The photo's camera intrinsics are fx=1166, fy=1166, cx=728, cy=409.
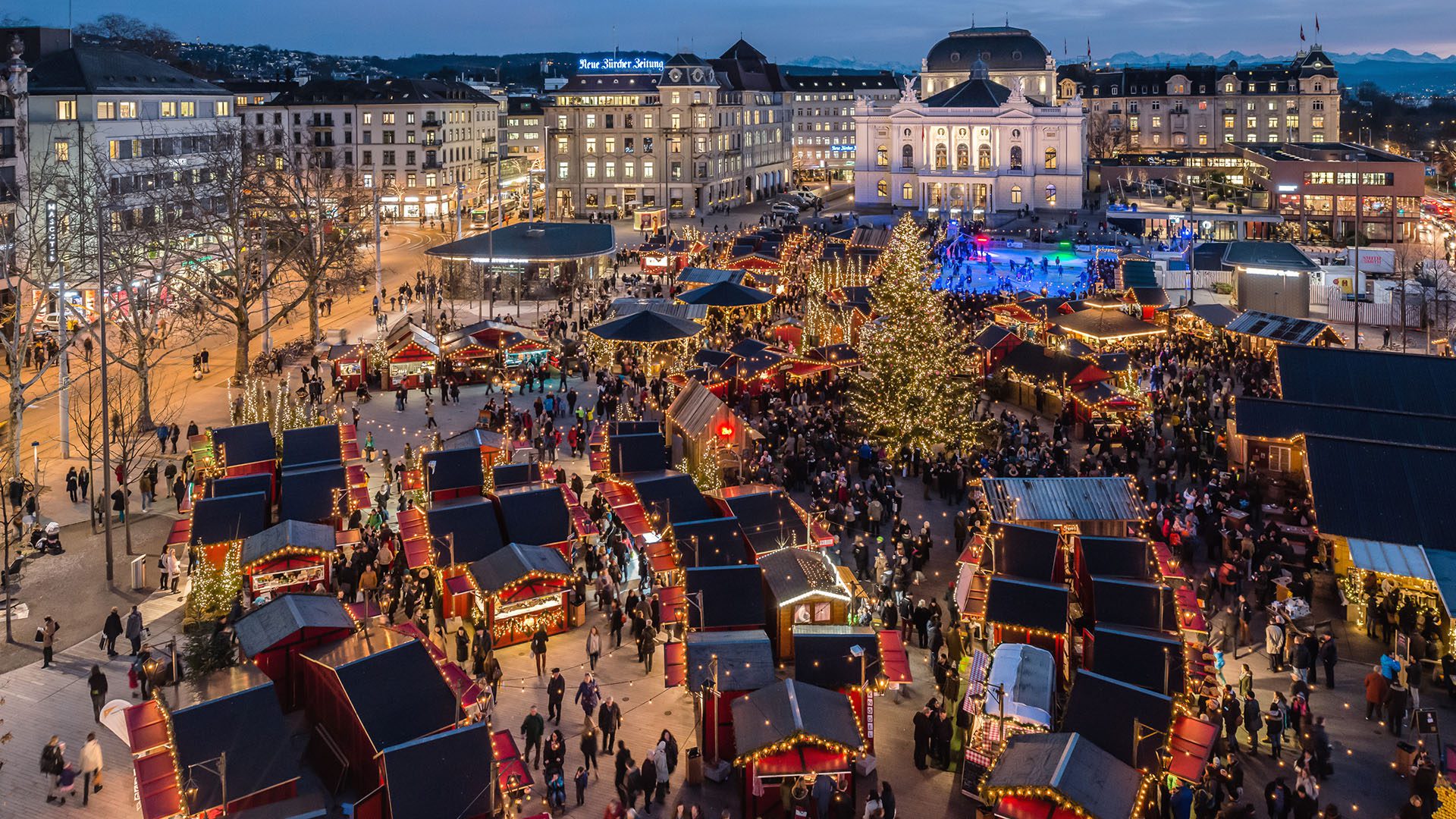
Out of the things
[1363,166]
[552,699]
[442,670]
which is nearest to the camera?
[442,670]

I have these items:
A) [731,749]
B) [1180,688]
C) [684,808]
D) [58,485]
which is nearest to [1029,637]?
[1180,688]

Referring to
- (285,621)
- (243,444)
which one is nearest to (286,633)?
(285,621)

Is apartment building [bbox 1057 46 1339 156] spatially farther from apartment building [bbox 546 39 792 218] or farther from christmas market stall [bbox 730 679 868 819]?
christmas market stall [bbox 730 679 868 819]

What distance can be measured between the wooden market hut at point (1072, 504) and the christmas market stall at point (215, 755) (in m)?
Answer: 12.7

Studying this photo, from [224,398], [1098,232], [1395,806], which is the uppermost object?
[1098,232]

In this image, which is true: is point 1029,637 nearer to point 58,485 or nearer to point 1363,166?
point 58,485

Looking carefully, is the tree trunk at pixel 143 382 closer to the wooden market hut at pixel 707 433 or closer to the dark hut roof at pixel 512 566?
the wooden market hut at pixel 707 433

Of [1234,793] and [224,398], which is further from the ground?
[224,398]

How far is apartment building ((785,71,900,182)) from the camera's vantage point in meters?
144

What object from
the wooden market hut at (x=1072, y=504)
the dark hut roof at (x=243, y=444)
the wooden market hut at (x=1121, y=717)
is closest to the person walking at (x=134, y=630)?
the dark hut roof at (x=243, y=444)

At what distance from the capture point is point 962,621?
1956 cm

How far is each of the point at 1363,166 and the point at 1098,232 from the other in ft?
59.9

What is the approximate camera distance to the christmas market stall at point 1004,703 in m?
15.3

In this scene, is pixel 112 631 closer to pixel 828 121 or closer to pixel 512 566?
pixel 512 566
